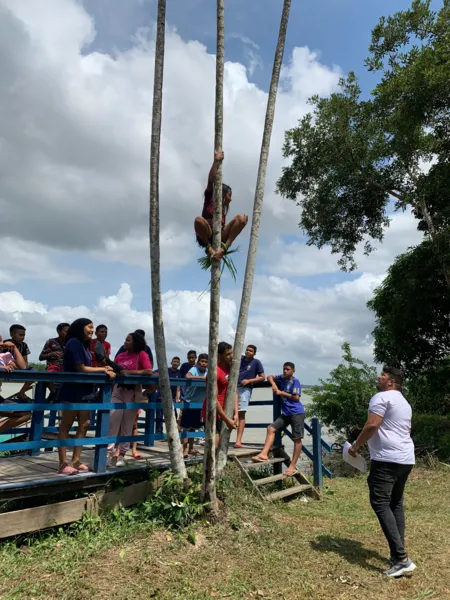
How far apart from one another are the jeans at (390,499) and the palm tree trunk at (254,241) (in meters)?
1.78

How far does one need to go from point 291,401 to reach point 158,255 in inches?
155

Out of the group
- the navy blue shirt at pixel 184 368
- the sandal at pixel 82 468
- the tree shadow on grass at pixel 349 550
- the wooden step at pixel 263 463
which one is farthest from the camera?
the navy blue shirt at pixel 184 368

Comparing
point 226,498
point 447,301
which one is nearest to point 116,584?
point 226,498

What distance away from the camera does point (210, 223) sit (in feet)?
18.2

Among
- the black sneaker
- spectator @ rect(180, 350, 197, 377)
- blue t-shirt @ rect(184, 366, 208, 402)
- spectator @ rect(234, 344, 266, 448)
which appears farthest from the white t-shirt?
spectator @ rect(180, 350, 197, 377)

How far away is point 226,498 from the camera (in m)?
5.72

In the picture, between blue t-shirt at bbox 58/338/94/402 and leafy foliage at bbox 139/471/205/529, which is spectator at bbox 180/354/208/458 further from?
blue t-shirt at bbox 58/338/94/402

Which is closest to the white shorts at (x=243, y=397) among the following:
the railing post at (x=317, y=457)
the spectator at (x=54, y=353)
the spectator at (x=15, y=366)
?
the railing post at (x=317, y=457)

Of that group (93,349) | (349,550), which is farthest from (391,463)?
(93,349)

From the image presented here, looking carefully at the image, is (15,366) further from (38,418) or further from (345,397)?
(345,397)

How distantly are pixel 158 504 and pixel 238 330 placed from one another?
2.16 meters

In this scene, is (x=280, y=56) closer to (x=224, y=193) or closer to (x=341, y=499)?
(x=224, y=193)

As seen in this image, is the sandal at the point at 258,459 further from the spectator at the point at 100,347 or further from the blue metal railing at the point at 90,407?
the spectator at the point at 100,347

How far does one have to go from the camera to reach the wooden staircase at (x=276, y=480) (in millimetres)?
7047
